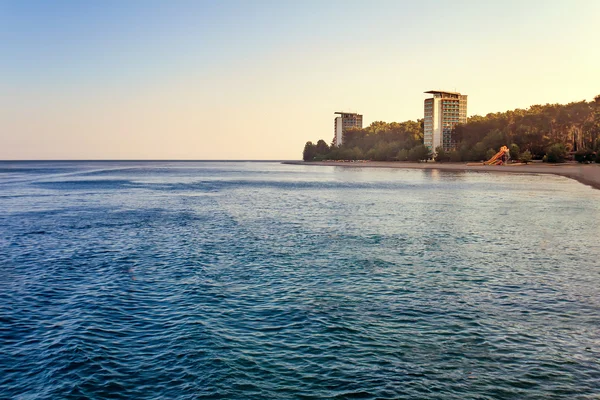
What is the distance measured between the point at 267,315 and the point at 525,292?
930cm

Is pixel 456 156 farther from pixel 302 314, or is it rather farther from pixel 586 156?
pixel 302 314

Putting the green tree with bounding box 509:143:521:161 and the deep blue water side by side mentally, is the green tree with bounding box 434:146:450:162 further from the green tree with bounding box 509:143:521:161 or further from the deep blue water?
the deep blue water

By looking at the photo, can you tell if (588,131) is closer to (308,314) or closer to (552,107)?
(552,107)

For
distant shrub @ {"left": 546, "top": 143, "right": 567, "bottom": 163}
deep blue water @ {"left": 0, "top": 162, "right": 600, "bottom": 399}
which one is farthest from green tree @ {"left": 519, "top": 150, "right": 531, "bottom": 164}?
deep blue water @ {"left": 0, "top": 162, "right": 600, "bottom": 399}

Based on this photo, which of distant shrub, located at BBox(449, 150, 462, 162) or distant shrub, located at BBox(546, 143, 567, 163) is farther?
distant shrub, located at BBox(449, 150, 462, 162)

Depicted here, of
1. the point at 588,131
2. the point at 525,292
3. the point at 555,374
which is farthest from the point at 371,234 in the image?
the point at 588,131

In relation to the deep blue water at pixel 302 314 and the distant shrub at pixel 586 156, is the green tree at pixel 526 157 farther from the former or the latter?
the deep blue water at pixel 302 314

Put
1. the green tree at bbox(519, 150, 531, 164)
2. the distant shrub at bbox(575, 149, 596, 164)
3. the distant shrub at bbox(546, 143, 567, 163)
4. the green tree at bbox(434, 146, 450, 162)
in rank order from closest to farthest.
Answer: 1. the distant shrub at bbox(575, 149, 596, 164)
2. the distant shrub at bbox(546, 143, 567, 163)
3. the green tree at bbox(519, 150, 531, 164)
4. the green tree at bbox(434, 146, 450, 162)

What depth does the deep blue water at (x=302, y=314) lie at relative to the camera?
10906 millimetres

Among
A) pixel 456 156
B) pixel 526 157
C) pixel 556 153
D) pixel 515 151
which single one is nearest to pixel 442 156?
pixel 456 156

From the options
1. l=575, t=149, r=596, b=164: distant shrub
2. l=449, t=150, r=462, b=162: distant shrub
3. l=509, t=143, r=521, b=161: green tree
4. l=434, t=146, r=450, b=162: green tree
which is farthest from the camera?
l=434, t=146, r=450, b=162: green tree

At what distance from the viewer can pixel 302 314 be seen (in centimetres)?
1542

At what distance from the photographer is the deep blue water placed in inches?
429

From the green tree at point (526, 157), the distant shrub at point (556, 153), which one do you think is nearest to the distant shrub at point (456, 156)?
the green tree at point (526, 157)
